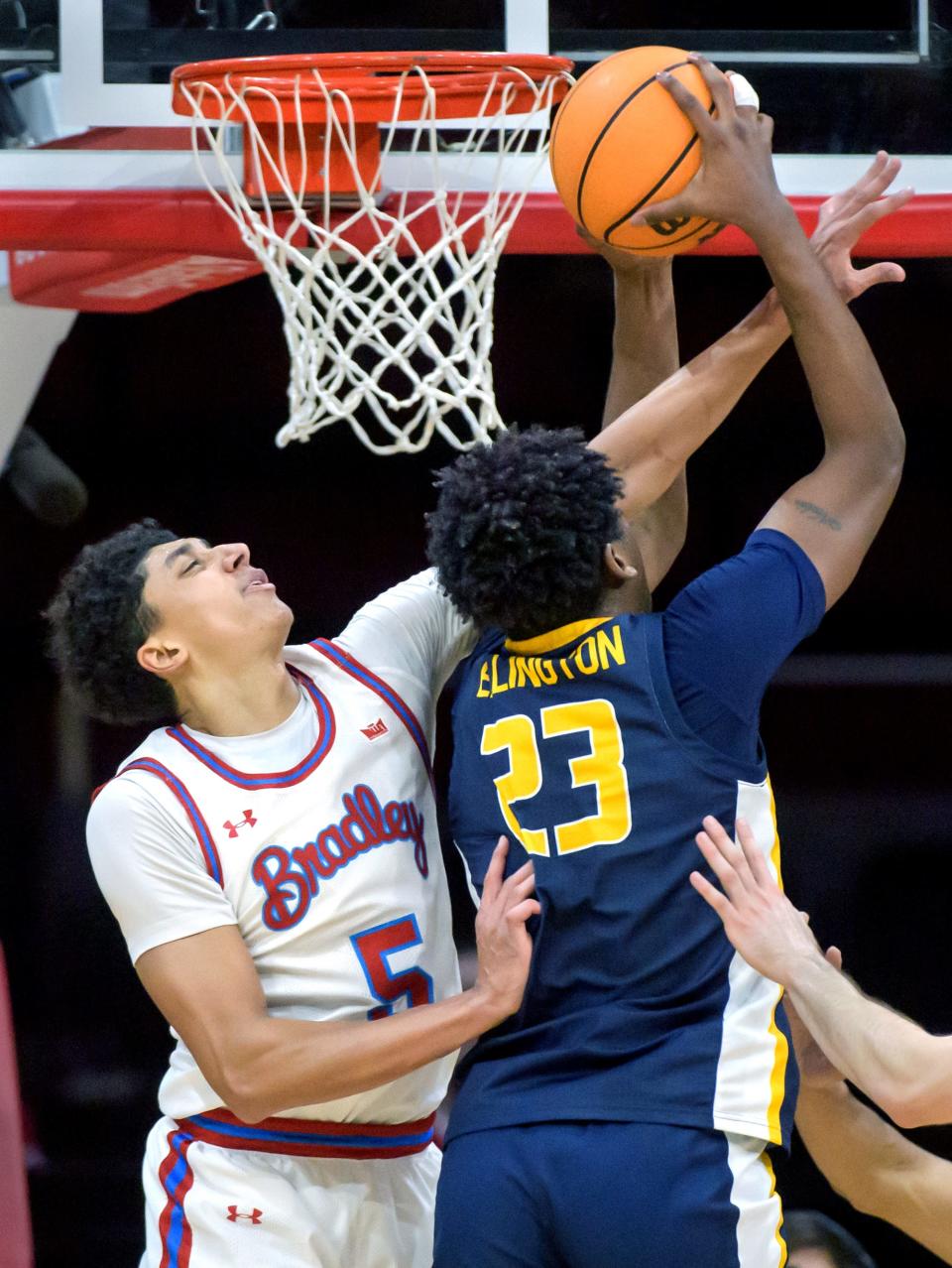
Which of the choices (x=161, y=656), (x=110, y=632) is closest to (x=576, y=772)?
(x=161, y=656)

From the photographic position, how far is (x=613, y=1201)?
2068 mm

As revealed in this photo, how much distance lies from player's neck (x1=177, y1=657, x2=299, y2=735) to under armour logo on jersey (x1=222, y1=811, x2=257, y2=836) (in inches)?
6.4

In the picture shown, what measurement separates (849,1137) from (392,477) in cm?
304

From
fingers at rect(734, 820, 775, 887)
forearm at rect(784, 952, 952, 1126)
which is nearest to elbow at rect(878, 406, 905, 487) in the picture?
fingers at rect(734, 820, 775, 887)

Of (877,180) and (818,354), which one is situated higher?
(877,180)

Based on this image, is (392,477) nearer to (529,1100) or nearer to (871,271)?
(871,271)

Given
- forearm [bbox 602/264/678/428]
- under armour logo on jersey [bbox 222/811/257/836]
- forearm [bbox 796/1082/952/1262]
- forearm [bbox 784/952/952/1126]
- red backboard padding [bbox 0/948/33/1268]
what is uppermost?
forearm [bbox 602/264/678/428]

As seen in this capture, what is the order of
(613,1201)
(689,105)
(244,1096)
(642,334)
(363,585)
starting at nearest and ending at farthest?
1. (613,1201)
2. (244,1096)
3. (689,105)
4. (642,334)
5. (363,585)

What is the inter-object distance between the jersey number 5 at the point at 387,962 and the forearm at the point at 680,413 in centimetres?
74

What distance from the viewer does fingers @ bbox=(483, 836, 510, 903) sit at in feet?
7.30

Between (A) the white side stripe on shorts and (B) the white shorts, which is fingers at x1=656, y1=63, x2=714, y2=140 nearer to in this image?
(A) the white side stripe on shorts

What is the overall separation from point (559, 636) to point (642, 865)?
1.10ft

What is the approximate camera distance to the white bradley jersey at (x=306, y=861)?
2.38 m

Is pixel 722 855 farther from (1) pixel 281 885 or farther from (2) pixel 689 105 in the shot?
(2) pixel 689 105
